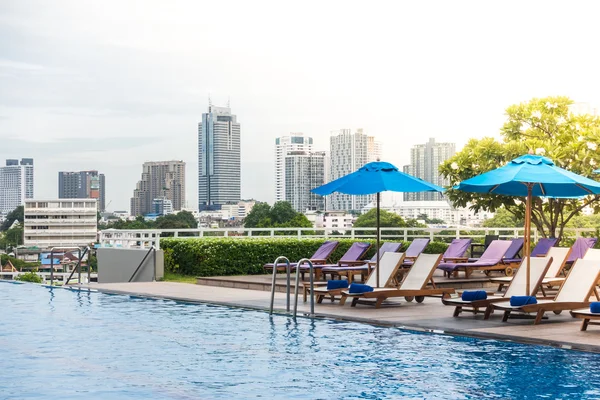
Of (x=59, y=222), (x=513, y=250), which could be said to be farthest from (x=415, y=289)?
(x=59, y=222)

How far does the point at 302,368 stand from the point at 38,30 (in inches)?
4538

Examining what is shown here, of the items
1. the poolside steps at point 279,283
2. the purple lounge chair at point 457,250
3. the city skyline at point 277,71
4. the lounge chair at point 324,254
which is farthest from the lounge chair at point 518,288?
the city skyline at point 277,71

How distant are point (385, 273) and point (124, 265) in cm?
926

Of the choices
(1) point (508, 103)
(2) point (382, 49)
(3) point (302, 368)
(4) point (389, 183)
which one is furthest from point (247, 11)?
(3) point (302, 368)

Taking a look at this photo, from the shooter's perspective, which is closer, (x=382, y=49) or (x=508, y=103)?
(x=508, y=103)

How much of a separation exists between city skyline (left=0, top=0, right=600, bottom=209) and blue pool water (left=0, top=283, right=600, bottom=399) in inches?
649

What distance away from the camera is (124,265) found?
21.8 metres

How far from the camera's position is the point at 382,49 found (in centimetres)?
8312

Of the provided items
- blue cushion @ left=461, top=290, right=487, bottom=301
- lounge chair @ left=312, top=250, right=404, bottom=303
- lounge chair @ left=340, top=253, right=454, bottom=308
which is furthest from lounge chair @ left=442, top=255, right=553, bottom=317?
lounge chair @ left=312, top=250, right=404, bottom=303

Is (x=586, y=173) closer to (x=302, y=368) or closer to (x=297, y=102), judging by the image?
(x=302, y=368)

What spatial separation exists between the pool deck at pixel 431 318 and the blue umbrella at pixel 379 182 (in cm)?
137

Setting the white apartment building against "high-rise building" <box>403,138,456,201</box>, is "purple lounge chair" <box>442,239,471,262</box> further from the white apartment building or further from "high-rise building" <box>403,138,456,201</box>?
the white apartment building

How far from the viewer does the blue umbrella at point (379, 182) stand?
14711 millimetres

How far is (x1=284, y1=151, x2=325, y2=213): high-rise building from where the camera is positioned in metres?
129
